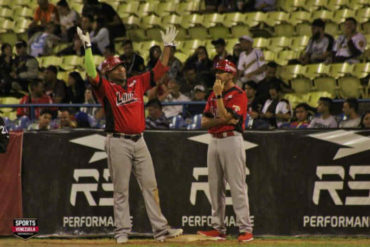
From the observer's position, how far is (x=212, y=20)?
19.7 meters

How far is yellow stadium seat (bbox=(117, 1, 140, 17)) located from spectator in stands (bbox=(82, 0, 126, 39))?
1.42 metres

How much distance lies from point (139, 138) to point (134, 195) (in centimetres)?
136

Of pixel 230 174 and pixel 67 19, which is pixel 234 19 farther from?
pixel 230 174

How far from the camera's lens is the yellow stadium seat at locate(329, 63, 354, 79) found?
634 inches

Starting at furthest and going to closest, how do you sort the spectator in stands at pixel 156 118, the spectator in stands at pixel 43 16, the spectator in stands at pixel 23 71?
the spectator in stands at pixel 43 16 < the spectator in stands at pixel 23 71 < the spectator in stands at pixel 156 118

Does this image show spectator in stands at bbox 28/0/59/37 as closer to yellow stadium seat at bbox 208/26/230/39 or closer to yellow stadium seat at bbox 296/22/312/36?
yellow stadium seat at bbox 208/26/230/39

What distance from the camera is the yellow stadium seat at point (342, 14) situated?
58.6ft

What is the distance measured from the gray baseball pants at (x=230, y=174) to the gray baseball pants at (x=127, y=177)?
0.75 m

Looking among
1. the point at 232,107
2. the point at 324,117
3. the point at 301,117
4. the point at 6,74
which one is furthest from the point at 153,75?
the point at 6,74

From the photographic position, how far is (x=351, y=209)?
38.3ft

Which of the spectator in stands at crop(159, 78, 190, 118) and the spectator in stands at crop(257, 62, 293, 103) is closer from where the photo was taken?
the spectator in stands at crop(257, 62, 293, 103)

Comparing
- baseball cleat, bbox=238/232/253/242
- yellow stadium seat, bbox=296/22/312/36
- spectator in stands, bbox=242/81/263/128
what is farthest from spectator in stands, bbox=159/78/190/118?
baseball cleat, bbox=238/232/253/242

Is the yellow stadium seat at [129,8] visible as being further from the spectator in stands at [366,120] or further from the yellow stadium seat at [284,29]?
the spectator in stands at [366,120]

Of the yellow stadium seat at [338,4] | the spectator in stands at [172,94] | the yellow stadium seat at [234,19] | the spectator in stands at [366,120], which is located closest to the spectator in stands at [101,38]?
the yellow stadium seat at [234,19]
